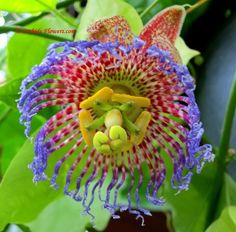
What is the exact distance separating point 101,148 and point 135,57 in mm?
115

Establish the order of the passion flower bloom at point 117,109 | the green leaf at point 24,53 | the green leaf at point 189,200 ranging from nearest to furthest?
the passion flower bloom at point 117,109 < the green leaf at point 189,200 < the green leaf at point 24,53

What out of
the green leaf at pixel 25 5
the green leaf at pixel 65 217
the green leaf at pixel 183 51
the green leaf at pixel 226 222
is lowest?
the green leaf at pixel 65 217

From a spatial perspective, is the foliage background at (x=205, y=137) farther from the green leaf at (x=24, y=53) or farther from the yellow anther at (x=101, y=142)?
the yellow anther at (x=101, y=142)

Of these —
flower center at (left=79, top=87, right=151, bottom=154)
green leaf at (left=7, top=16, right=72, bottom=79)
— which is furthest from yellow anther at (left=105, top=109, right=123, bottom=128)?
green leaf at (left=7, top=16, right=72, bottom=79)

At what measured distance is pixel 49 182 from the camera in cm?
81

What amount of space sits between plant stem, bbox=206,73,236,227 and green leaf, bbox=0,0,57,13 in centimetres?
27

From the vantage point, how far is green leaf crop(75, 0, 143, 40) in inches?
28.6

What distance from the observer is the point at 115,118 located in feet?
2.45

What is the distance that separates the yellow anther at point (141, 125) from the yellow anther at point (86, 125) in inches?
2.1

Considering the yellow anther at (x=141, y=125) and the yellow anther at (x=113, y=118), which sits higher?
the yellow anther at (x=113, y=118)

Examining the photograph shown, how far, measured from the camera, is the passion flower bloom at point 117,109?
70 centimetres

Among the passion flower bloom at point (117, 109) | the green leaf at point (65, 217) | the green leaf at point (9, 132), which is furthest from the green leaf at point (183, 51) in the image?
the green leaf at point (9, 132)

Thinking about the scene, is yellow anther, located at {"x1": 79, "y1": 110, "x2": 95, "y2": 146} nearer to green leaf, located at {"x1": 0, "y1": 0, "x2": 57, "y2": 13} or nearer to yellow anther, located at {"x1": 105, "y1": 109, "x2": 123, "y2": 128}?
yellow anther, located at {"x1": 105, "y1": 109, "x2": 123, "y2": 128}

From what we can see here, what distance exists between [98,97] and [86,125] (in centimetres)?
4
